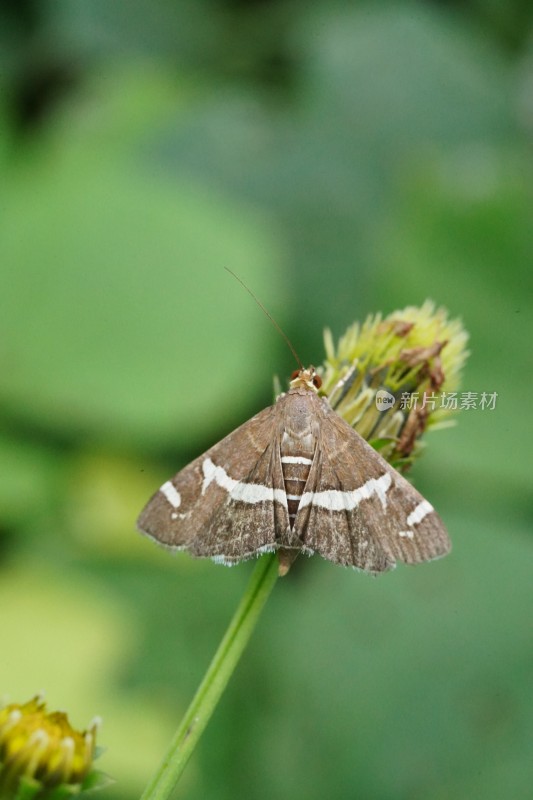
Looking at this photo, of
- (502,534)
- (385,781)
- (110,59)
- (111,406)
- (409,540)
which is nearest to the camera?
(409,540)

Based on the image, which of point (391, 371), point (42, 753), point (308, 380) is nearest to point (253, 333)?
point (308, 380)

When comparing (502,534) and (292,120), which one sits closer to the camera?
(502,534)

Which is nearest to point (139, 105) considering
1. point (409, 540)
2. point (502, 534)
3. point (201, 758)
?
point (502, 534)

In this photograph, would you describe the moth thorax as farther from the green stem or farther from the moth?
the green stem

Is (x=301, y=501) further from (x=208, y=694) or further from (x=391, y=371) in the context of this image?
(x=208, y=694)

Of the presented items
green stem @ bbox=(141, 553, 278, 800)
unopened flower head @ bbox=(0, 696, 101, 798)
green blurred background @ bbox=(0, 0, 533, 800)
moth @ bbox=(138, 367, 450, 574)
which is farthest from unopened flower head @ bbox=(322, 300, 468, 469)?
green blurred background @ bbox=(0, 0, 533, 800)

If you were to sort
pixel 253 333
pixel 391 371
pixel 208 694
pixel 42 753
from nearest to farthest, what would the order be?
pixel 208 694
pixel 42 753
pixel 391 371
pixel 253 333

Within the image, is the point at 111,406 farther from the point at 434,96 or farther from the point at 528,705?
the point at 434,96
